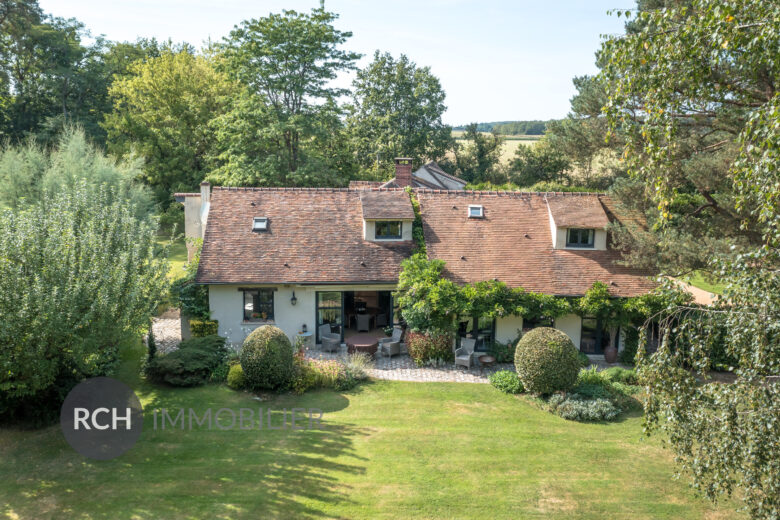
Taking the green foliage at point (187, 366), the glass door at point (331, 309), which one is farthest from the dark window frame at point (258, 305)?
the green foliage at point (187, 366)

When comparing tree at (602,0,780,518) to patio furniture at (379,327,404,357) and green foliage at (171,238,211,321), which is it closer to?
patio furniture at (379,327,404,357)

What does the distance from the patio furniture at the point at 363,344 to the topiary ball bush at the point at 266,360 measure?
3.59 meters

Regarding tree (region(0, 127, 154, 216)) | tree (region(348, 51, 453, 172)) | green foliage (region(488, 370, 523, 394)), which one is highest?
tree (region(348, 51, 453, 172))

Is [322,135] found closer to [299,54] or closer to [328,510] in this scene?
[299,54]

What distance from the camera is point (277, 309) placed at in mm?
20406

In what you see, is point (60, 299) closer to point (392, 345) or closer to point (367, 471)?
point (367, 471)

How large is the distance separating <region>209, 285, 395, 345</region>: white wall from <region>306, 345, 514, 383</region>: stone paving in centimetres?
129

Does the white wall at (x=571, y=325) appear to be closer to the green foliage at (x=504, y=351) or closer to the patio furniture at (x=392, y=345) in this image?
the green foliage at (x=504, y=351)

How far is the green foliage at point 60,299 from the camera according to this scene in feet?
37.0

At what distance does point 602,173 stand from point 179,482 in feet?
135

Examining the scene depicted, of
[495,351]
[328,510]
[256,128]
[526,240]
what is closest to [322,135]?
[256,128]

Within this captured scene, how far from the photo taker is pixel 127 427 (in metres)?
13.7

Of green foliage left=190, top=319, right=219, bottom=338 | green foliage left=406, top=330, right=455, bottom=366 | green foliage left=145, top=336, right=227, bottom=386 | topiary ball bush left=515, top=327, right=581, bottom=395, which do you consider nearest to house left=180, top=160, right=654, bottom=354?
green foliage left=190, top=319, right=219, bottom=338

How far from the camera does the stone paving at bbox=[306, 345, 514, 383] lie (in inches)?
715
